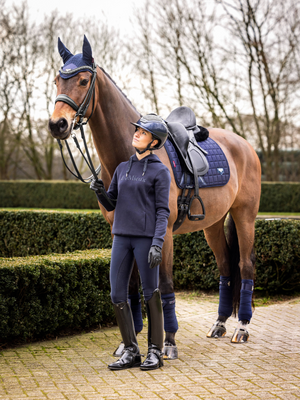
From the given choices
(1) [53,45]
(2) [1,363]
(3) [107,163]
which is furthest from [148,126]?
(1) [53,45]

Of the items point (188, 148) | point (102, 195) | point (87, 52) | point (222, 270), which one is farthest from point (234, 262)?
point (87, 52)

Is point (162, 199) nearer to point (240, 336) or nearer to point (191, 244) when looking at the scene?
point (240, 336)

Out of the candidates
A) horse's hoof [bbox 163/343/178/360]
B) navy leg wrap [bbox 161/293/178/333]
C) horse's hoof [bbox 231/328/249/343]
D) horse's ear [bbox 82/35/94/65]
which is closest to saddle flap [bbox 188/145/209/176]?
navy leg wrap [bbox 161/293/178/333]

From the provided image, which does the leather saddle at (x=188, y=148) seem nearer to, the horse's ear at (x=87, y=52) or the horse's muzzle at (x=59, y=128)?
the horse's ear at (x=87, y=52)

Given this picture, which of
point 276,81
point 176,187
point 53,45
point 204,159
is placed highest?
point 53,45

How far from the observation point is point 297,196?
18391 millimetres

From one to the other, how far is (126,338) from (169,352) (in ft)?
1.48

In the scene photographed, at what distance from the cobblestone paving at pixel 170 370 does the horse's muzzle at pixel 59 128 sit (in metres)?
1.68

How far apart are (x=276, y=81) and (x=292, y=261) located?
483 inches

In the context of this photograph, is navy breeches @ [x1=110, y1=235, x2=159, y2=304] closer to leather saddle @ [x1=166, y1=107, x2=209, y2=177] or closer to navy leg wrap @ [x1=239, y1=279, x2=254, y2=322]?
leather saddle @ [x1=166, y1=107, x2=209, y2=177]

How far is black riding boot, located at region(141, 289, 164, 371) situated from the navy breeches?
6 cm

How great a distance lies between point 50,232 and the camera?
8031 millimetres

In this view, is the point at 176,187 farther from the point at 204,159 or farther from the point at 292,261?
the point at 292,261

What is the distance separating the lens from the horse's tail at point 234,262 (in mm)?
4582
